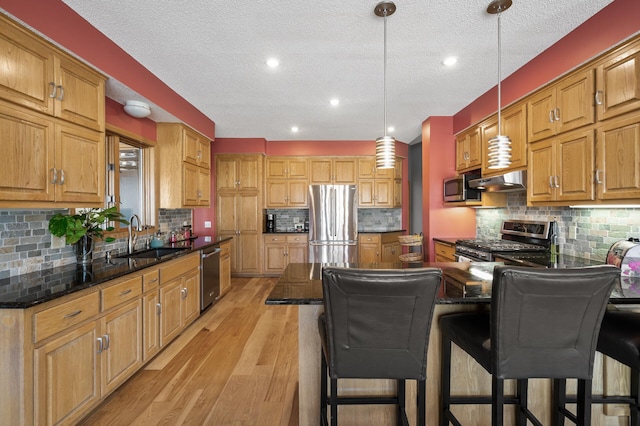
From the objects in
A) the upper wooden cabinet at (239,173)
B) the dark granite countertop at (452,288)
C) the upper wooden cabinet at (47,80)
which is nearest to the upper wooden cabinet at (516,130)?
the dark granite countertop at (452,288)

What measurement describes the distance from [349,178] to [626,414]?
470 centimetres

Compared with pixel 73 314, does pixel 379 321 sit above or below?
above

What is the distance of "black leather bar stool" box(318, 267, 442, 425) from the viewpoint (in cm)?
120

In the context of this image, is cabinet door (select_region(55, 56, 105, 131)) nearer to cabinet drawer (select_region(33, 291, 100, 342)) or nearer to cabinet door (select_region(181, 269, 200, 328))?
cabinet drawer (select_region(33, 291, 100, 342))

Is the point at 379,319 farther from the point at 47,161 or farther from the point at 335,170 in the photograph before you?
the point at 335,170

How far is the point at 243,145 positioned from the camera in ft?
19.0

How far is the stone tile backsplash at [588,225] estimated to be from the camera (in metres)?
2.44

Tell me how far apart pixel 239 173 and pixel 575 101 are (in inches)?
187

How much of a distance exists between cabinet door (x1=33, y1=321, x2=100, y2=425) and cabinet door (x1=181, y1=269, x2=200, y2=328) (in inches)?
50.5

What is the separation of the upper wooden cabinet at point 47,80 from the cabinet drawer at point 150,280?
113 cm

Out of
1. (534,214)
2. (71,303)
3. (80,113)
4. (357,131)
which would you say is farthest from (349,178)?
(71,303)

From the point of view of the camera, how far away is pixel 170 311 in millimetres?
2930

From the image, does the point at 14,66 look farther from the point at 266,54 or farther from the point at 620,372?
the point at 620,372

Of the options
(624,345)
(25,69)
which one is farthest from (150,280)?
(624,345)
